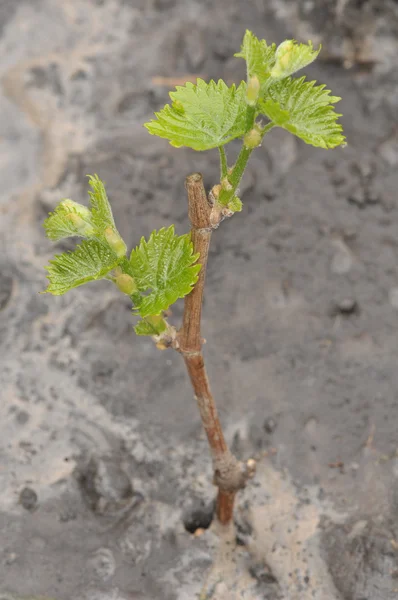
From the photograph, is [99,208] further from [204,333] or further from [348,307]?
[348,307]

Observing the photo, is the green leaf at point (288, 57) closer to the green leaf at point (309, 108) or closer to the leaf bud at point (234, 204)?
the green leaf at point (309, 108)

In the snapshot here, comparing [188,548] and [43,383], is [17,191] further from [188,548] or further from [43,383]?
[188,548]

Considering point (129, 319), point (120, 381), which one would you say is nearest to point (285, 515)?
point (120, 381)

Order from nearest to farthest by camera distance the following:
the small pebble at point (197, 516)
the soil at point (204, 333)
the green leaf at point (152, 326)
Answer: the green leaf at point (152, 326) → the soil at point (204, 333) → the small pebble at point (197, 516)

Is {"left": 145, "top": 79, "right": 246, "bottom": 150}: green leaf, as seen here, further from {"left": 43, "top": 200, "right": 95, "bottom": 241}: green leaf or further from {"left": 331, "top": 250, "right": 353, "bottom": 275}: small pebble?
{"left": 331, "top": 250, "right": 353, "bottom": 275}: small pebble

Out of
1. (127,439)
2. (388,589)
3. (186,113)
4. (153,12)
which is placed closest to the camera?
(186,113)

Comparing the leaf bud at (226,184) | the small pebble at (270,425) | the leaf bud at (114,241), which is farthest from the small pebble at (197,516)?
the leaf bud at (226,184)
